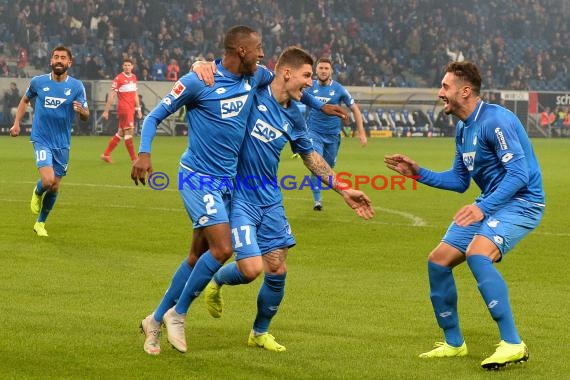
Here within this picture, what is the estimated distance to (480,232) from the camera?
7.05 metres

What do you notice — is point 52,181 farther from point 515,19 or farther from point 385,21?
point 515,19

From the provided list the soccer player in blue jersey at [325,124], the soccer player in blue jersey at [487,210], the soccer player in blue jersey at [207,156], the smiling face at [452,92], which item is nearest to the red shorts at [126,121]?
the soccer player in blue jersey at [325,124]

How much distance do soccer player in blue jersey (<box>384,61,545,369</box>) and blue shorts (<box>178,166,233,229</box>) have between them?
1.51 m

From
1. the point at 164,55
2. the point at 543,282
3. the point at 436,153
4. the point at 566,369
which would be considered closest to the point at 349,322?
the point at 566,369

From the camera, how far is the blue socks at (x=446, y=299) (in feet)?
23.8

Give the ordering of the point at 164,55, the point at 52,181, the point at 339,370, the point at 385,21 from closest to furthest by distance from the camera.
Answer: the point at 339,370
the point at 52,181
the point at 164,55
the point at 385,21

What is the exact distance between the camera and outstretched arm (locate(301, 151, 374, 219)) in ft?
24.1

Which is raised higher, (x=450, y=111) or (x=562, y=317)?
Result: (x=450, y=111)

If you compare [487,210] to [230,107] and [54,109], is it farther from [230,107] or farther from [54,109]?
[54,109]

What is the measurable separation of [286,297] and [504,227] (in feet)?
10.2

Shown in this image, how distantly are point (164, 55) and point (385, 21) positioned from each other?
43.7 ft

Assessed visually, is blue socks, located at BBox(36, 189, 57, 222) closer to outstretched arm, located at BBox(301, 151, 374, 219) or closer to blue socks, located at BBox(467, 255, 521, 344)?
outstretched arm, located at BBox(301, 151, 374, 219)

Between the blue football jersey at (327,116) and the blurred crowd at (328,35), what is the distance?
20171mm

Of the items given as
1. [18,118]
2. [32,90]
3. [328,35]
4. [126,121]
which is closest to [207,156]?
[32,90]
